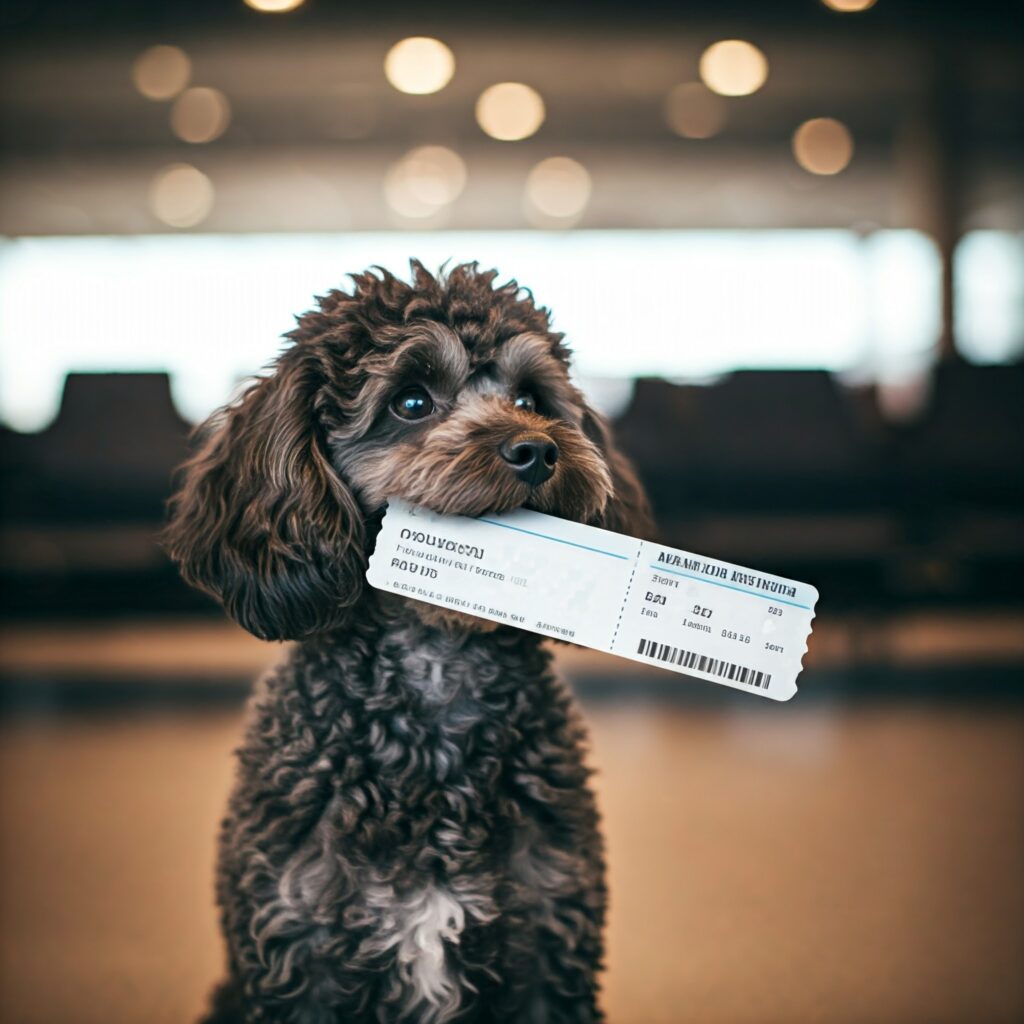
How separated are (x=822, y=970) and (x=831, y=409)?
1.73 m

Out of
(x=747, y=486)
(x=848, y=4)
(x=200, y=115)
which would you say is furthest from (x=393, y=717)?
(x=200, y=115)

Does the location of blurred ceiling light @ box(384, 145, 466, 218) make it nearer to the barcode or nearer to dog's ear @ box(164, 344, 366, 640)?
dog's ear @ box(164, 344, 366, 640)

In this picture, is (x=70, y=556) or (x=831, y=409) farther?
(x=831, y=409)

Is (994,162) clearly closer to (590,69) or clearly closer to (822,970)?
(590,69)

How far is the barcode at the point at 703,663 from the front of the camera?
2.54ft

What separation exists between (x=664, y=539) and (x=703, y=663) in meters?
0.33

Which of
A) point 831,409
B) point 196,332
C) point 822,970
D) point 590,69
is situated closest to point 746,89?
point 590,69

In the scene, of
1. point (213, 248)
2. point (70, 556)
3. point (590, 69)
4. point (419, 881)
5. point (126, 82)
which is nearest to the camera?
point (419, 881)

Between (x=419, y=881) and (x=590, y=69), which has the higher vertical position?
(x=590, y=69)

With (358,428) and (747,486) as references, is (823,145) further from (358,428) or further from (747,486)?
(358,428)

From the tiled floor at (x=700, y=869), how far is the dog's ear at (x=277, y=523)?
0.77 ft

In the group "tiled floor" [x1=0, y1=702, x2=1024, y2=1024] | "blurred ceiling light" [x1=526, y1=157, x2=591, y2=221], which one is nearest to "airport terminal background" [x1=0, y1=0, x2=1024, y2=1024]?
"tiled floor" [x1=0, y1=702, x2=1024, y2=1024]

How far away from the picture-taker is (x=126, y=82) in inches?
190

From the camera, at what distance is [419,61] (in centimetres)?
419
